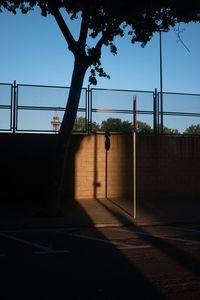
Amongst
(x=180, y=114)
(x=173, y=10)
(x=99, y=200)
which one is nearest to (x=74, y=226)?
(x=99, y=200)

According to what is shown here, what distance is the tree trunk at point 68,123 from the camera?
1686 cm

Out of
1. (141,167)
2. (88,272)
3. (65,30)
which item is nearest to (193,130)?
(141,167)

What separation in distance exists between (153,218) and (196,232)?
8.92 feet

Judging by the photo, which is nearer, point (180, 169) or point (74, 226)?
point (74, 226)

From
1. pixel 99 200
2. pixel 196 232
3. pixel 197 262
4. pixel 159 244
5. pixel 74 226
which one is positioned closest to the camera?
pixel 197 262

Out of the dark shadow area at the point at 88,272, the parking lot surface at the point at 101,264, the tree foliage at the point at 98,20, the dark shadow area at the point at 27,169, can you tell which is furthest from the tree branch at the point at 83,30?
the dark shadow area at the point at 88,272

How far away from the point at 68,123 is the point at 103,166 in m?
4.90

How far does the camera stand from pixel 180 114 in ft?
76.8

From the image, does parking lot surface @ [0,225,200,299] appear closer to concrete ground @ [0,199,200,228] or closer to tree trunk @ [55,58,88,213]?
concrete ground @ [0,199,200,228]

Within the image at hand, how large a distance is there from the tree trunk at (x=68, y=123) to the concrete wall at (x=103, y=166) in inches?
119

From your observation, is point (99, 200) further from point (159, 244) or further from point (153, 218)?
point (159, 244)

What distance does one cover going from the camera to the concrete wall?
20.5 metres

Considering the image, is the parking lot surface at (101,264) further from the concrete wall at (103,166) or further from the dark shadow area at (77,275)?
the concrete wall at (103,166)

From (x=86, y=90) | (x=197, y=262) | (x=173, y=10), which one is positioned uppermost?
(x=173, y=10)
